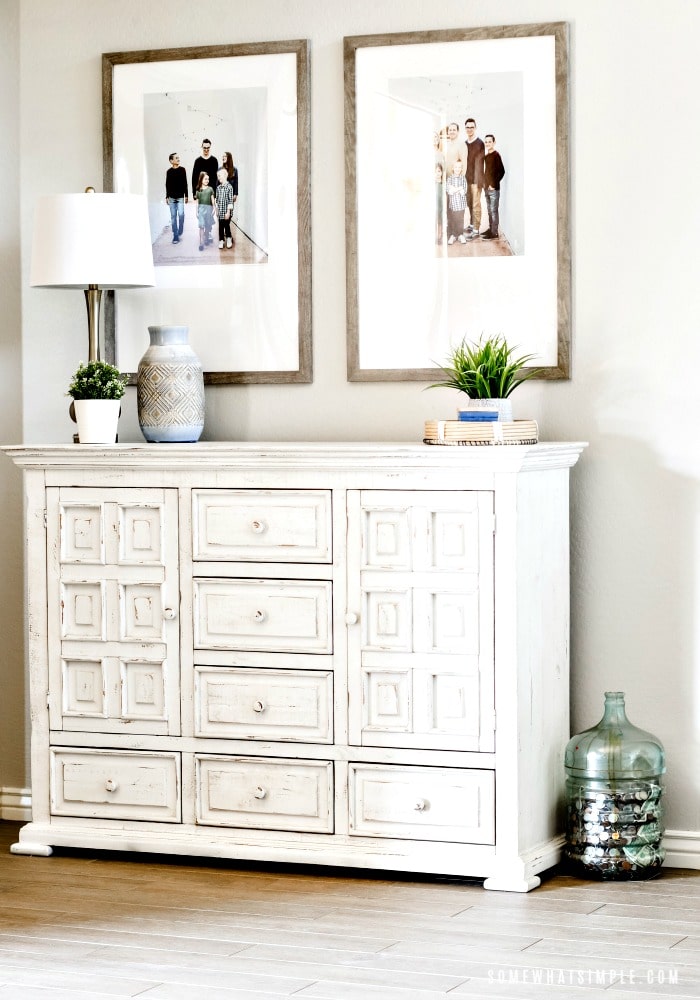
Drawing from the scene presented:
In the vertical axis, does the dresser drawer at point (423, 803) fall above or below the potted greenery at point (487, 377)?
below

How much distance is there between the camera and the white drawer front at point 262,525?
11.1 feet

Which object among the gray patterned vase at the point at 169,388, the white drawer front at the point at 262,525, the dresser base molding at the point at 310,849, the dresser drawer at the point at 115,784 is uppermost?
the gray patterned vase at the point at 169,388

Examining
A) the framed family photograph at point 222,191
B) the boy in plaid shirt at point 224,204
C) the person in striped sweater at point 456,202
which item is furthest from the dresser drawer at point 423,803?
the boy in plaid shirt at point 224,204

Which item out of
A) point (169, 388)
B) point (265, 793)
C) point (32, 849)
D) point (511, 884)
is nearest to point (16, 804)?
point (32, 849)

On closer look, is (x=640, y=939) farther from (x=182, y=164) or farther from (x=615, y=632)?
(x=182, y=164)

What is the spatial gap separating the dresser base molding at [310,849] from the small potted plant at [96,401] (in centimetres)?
96

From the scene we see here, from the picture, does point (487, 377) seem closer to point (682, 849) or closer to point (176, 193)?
point (176, 193)

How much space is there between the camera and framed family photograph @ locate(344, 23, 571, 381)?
11.8ft

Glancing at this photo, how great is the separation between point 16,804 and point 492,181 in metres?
2.14

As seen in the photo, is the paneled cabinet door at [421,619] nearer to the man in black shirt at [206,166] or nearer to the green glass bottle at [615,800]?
the green glass bottle at [615,800]

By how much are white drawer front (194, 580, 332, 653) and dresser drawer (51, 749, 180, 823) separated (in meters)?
0.32

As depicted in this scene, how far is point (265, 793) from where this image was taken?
11.3 feet

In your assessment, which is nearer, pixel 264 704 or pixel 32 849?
pixel 264 704

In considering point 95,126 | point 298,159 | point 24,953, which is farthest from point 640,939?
point 95,126
